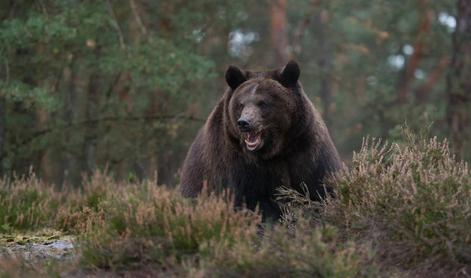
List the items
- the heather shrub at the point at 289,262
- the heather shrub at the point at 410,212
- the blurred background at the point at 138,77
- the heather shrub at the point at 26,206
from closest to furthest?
the heather shrub at the point at 289,262, the heather shrub at the point at 410,212, the heather shrub at the point at 26,206, the blurred background at the point at 138,77

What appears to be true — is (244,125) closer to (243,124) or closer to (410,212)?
(243,124)

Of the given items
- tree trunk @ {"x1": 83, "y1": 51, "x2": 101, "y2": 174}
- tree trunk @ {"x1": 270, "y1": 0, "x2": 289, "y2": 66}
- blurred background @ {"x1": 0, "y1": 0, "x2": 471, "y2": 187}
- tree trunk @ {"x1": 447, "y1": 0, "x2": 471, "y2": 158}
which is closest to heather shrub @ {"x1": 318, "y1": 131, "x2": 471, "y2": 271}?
blurred background @ {"x1": 0, "y1": 0, "x2": 471, "y2": 187}

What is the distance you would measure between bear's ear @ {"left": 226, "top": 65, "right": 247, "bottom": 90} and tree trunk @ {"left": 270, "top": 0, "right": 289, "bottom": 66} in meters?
15.9

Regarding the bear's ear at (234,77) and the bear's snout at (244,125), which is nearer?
the bear's snout at (244,125)

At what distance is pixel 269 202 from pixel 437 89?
3376 centimetres

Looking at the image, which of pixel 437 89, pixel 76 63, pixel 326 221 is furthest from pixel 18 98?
pixel 437 89

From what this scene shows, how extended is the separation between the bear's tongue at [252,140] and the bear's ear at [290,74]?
70cm

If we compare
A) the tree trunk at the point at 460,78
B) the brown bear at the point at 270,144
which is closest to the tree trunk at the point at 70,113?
the tree trunk at the point at 460,78

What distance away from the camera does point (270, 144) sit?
8.39 m

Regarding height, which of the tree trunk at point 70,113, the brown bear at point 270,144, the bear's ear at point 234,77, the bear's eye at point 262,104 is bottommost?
the tree trunk at point 70,113

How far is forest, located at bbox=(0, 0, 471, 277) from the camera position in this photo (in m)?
6.21

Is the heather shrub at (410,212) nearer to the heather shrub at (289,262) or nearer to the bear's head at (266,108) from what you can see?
the heather shrub at (289,262)

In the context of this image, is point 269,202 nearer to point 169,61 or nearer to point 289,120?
point 289,120

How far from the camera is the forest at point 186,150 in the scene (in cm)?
621
